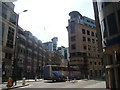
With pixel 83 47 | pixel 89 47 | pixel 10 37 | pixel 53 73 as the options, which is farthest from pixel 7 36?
pixel 89 47

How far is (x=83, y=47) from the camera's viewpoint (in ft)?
230

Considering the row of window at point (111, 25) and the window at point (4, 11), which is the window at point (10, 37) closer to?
the window at point (4, 11)

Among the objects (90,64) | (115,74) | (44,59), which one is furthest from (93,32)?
(115,74)

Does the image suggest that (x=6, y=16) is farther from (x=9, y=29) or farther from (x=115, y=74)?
(x=115, y=74)

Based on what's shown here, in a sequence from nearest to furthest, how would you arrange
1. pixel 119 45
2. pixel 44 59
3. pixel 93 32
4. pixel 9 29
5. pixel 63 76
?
1. pixel 119 45
2. pixel 63 76
3. pixel 9 29
4. pixel 93 32
5. pixel 44 59

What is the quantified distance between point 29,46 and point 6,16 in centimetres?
2275

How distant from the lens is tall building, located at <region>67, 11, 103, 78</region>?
66750 mm

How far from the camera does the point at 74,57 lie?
67125 millimetres

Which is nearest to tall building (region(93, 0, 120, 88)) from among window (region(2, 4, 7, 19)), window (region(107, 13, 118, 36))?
window (region(107, 13, 118, 36))

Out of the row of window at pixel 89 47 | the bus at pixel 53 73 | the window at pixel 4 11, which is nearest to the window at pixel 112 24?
the bus at pixel 53 73

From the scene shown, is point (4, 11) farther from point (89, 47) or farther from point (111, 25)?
point (89, 47)

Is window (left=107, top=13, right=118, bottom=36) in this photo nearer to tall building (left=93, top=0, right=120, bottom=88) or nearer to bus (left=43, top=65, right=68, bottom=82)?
tall building (left=93, top=0, right=120, bottom=88)

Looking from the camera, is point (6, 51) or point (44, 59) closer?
point (6, 51)

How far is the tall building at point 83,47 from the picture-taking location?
6675 centimetres
